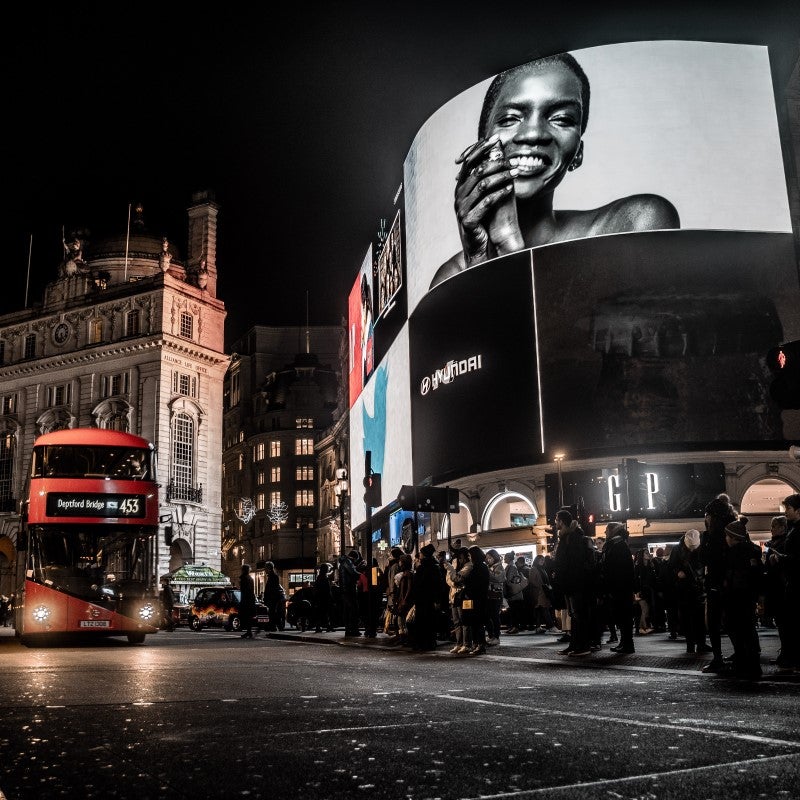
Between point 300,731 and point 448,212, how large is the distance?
37.5m

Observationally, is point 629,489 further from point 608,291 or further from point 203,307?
point 203,307

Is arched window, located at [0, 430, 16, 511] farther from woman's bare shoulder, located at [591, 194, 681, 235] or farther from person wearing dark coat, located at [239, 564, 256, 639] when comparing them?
woman's bare shoulder, located at [591, 194, 681, 235]

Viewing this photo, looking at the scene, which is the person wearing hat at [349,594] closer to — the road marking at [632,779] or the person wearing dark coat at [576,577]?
the person wearing dark coat at [576,577]

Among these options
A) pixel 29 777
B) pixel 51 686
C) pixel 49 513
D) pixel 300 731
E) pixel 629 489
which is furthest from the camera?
pixel 629 489

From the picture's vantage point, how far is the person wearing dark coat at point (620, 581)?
1298 centimetres

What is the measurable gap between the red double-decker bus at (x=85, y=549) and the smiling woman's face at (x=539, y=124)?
2482 centimetres

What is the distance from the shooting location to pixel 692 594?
13.0 meters

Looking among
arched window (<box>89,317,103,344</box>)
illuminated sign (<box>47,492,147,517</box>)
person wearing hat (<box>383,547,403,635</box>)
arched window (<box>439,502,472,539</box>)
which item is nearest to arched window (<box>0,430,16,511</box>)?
arched window (<box>89,317,103,344</box>)

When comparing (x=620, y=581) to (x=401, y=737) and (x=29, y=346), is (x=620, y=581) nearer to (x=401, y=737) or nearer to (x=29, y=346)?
(x=401, y=737)

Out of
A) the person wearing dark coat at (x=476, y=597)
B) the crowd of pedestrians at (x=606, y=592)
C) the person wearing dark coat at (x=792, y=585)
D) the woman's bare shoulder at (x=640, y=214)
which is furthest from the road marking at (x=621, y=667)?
the woman's bare shoulder at (x=640, y=214)

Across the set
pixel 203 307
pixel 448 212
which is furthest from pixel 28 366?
pixel 448 212

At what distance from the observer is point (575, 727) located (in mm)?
5152

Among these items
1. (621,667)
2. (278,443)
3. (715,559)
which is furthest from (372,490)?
(278,443)

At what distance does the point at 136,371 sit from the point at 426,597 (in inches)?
2096
